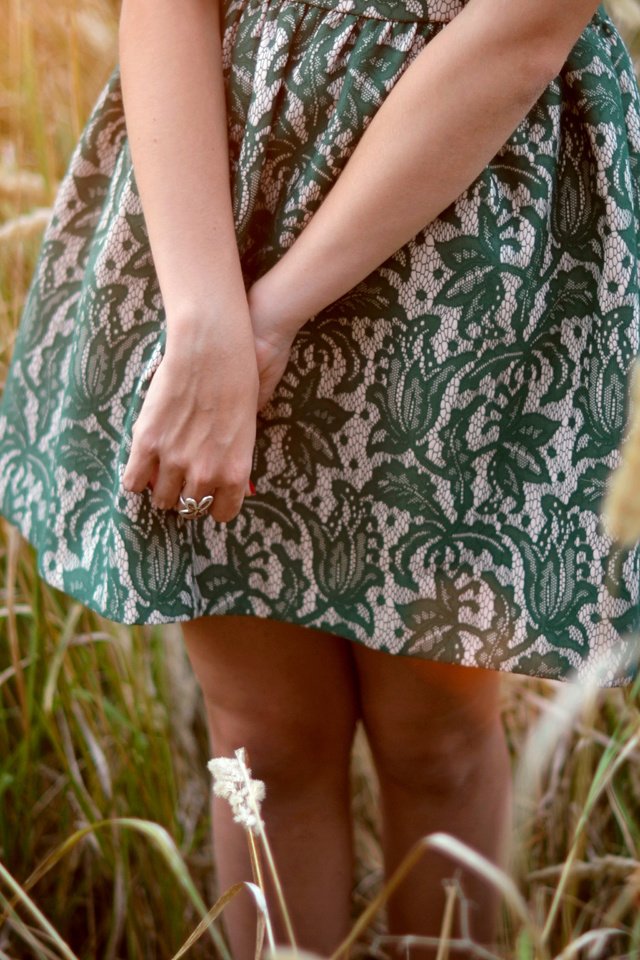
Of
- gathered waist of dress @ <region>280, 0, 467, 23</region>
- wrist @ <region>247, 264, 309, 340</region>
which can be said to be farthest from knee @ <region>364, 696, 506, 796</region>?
gathered waist of dress @ <region>280, 0, 467, 23</region>

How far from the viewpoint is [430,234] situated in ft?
2.34

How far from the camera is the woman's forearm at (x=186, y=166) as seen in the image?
2.28 feet

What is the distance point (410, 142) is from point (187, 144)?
0.17 m

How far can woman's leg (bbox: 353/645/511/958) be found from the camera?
824 mm

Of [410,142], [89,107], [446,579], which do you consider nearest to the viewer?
[410,142]

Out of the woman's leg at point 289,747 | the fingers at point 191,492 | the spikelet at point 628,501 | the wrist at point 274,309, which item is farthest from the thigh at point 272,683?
the spikelet at point 628,501

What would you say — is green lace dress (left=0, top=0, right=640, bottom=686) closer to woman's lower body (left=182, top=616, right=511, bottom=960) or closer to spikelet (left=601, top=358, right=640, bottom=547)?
woman's lower body (left=182, top=616, right=511, bottom=960)

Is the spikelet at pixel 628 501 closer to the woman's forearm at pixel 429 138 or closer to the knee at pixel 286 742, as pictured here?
the woman's forearm at pixel 429 138

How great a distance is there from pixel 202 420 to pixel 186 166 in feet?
0.63

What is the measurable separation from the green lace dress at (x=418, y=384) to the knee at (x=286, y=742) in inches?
4.8

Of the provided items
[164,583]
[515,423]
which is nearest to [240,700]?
[164,583]

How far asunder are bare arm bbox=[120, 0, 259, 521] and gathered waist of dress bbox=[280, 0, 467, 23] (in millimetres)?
119

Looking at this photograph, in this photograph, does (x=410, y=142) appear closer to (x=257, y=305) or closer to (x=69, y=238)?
(x=257, y=305)

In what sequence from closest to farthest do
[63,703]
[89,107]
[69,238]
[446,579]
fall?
1. [446,579]
2. [69,238]
3. [63,703]
4. [89,107]
